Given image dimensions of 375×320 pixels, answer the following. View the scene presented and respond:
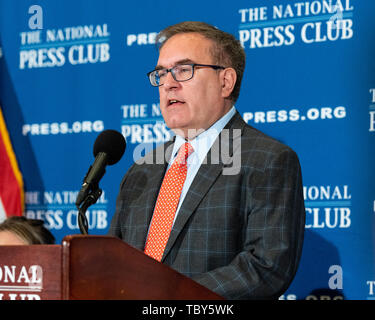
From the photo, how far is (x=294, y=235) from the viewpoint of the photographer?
5.55 feet

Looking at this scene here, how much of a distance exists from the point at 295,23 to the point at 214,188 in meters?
1.15

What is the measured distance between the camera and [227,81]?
211cm

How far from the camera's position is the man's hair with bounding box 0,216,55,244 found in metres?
2.33

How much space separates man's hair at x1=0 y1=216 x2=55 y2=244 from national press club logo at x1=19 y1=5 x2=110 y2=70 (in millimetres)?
1065

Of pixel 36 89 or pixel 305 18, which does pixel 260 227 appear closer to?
pixel 305 18

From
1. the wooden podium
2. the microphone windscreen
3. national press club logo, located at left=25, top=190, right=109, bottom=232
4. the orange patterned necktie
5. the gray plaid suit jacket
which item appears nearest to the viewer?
the wooden podium

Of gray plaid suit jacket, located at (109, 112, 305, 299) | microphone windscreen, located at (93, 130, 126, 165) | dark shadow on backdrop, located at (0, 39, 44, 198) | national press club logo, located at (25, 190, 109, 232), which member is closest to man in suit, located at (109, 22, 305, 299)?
gray plaid suit jacket, located at (109, 112, 305, 299)

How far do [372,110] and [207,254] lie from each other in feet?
3.72

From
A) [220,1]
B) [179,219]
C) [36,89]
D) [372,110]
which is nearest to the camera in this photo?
[179,219]

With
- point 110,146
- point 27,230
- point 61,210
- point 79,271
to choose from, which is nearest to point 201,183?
point 110,146

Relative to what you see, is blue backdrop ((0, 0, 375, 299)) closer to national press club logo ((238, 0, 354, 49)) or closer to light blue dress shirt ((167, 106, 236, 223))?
national press club logo ((238, 0, 354, 49))

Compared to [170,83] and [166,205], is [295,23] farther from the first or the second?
[166,205]

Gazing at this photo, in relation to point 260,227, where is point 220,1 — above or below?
above

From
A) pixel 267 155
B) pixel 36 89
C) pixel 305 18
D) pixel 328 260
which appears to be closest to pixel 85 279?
pixel 267 155
